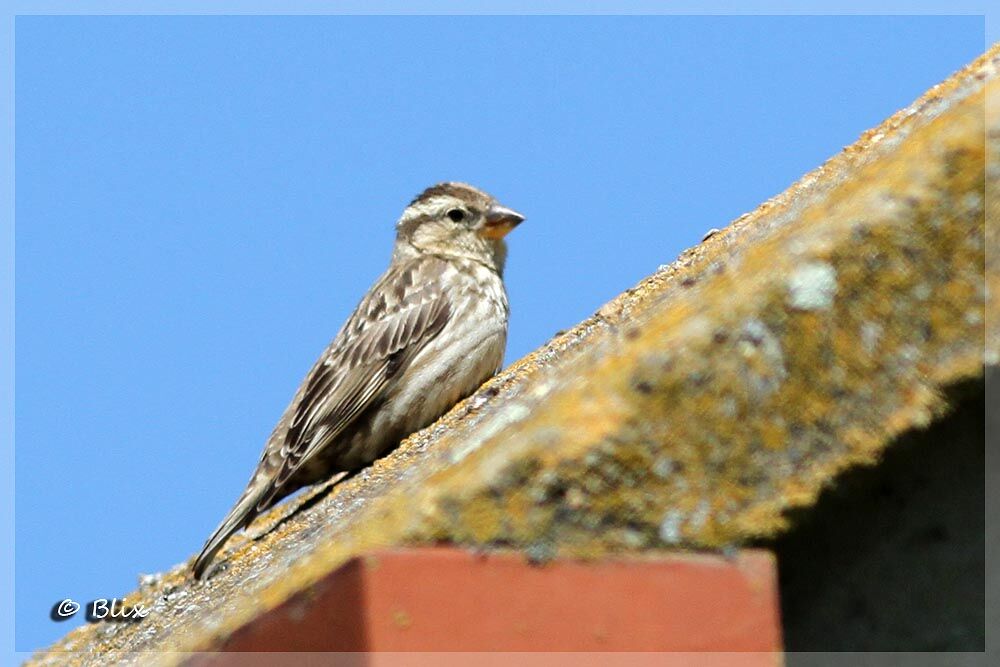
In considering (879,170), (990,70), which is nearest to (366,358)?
(990,70)

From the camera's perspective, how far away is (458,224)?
8117 millimetres

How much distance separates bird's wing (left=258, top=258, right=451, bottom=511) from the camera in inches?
267

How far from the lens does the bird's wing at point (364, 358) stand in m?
6.79

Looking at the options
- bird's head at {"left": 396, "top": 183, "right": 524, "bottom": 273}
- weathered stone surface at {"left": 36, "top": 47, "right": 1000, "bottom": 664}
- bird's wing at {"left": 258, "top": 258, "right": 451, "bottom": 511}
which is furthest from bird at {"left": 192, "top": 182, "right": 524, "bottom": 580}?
weathered stone surface at {"left": 36, "top": 47, "right": 1000, "bottom": 664}

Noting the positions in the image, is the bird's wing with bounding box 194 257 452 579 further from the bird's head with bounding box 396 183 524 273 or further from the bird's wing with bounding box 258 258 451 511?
the bird's head with bounding box 396 183 524 273

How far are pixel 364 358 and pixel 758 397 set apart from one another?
488 centimetres

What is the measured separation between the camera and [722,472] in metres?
2.32

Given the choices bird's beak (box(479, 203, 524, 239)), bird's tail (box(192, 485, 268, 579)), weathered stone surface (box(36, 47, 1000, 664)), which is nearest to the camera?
weathered stone surface (box(36, 47, 1000, 664))

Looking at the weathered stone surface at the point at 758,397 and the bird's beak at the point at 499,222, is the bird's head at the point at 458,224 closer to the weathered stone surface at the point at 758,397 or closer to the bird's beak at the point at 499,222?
the bird's beak at the point at 499,222

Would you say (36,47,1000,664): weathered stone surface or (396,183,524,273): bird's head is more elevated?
(396,183,524,273): bird's head

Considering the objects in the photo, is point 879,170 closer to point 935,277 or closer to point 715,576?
point 935,277

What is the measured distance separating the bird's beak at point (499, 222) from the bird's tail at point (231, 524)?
2062mm

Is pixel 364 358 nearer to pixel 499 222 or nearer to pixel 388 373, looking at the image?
pixel 388 373

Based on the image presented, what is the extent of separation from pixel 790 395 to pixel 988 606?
0.49 m
